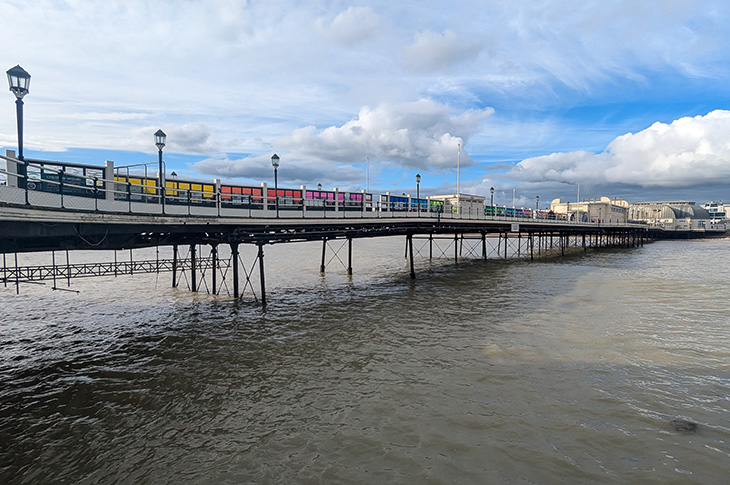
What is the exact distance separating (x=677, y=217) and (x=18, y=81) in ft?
708

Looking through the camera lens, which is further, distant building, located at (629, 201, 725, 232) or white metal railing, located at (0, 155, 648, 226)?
distant building, located at (629, 201, 725, 232)

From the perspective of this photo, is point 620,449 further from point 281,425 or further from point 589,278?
point 589,278

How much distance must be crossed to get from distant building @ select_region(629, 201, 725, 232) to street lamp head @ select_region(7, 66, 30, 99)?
192m

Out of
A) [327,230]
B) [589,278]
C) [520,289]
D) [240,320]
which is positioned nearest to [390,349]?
[240,320]

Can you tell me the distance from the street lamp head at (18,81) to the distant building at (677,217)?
192161 mm

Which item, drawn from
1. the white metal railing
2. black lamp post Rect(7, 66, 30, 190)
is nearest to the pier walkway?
the white metal railing

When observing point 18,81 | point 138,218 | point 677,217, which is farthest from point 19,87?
point 677,217

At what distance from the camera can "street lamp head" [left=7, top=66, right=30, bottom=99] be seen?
34.7ft

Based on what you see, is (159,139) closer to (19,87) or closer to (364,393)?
(19,87)

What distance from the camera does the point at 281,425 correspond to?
9250mm

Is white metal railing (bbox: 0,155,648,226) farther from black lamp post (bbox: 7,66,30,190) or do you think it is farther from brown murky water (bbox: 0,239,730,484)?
brown murky water (bbox: 0,239,730,484)

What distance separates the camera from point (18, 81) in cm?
1072

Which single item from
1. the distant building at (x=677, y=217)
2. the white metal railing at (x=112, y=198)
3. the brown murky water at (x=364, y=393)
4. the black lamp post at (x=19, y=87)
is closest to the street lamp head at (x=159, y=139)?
the white metal railing at (x=112, y=198)

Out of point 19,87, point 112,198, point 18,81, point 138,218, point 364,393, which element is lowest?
point 364,393
